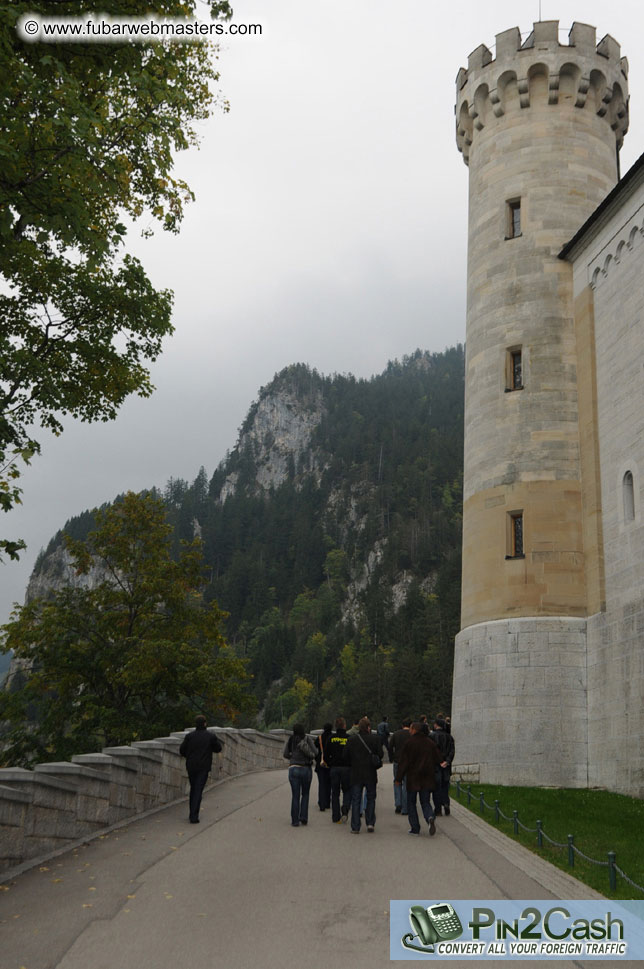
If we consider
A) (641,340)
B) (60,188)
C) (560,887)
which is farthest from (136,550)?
(560,887)

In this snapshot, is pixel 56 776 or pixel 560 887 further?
pixel 56 776

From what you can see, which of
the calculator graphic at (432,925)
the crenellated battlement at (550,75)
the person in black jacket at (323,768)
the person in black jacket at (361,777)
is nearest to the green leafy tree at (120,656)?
the person in black jacket at (323,768)

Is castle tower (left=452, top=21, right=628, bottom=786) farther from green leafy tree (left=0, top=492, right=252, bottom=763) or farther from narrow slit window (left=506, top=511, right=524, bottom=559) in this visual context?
green leafy tree (left=0, top=492, right=252, bottom=763)

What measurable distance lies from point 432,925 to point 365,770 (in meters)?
6.08

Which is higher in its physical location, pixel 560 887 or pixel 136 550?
pixel 136 550

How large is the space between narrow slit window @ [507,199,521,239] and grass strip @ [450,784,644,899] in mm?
17370

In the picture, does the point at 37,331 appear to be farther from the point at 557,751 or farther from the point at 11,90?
the point at 557,751

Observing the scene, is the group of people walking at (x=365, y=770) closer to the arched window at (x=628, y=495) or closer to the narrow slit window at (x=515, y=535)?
the arched window at (x=628, y=495)

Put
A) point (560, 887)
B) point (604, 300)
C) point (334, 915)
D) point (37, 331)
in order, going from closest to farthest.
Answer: point (334, 915), point (560, 887), point (37, 331), point (604, 300)

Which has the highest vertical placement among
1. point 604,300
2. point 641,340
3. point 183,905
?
point 604,300

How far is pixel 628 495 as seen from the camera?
23328mm

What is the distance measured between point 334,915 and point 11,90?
1045 centimetres

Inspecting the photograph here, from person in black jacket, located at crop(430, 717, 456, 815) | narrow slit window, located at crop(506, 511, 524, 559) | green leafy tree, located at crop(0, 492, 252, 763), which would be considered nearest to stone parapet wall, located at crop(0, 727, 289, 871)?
person in black jacket, located at crop(430, 717, 456, 815)

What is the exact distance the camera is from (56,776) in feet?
43.7
